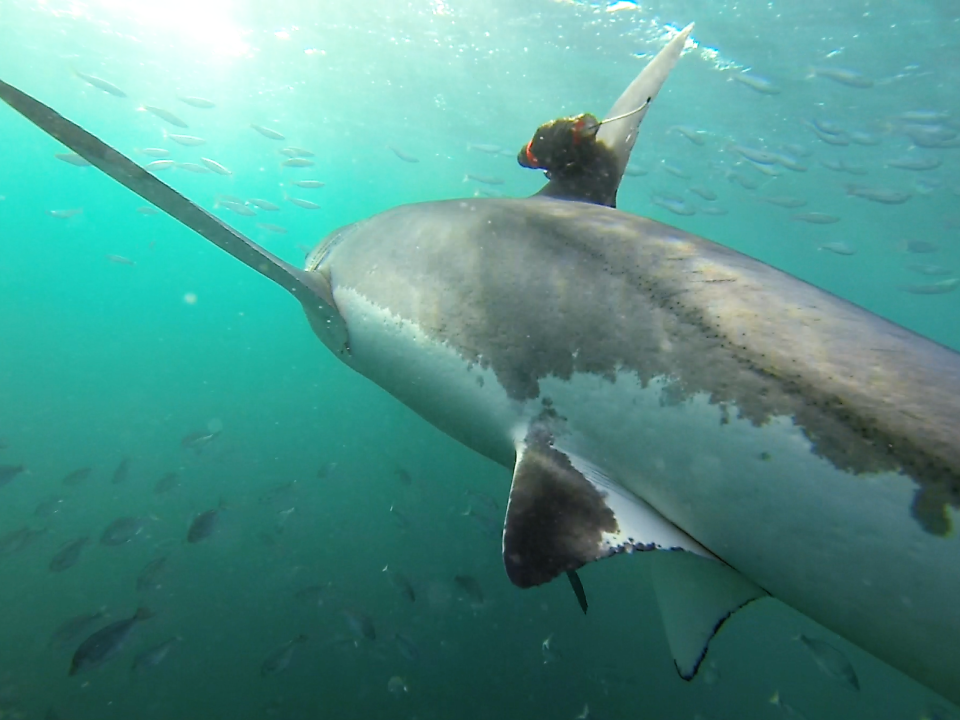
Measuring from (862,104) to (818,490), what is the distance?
21136 millimetres

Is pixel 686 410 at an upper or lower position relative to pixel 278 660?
upper

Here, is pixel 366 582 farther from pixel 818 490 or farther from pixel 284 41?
pixel 284 41

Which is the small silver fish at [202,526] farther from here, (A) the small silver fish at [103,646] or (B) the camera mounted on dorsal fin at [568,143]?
(B) the camera mounted on dorsal fin at [568,143]

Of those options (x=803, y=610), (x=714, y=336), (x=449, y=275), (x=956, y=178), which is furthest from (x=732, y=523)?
(x=956, y=178)

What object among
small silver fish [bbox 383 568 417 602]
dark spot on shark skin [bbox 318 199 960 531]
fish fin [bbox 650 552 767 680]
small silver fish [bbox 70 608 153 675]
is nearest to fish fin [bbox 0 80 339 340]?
dark spot on shark skin [bbox 318 199 960 531]

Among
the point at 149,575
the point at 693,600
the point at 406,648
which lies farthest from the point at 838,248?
the point at 149,575

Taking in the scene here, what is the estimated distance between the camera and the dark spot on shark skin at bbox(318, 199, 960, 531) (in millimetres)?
1342

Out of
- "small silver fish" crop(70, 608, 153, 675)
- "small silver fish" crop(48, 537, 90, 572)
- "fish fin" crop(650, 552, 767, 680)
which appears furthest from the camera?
"small silver fish" crop(48, 537, 90, 572)

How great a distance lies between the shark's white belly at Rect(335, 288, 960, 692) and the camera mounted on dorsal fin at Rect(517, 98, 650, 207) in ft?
5.18

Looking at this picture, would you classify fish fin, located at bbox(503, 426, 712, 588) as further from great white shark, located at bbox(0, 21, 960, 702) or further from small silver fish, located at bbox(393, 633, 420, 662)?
small silver fish, located at bbox(393, 633, 420, 662)

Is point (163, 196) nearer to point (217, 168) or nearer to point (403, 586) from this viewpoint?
point (403, 586)

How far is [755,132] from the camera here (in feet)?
67.1

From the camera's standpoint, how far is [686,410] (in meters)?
1.59

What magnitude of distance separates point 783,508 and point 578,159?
7.32ft
